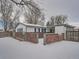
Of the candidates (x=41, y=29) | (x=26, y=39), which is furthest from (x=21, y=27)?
(x=26, y=39)

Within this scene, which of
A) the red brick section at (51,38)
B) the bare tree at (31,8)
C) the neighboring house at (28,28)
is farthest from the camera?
the neighboring house at (28,28)

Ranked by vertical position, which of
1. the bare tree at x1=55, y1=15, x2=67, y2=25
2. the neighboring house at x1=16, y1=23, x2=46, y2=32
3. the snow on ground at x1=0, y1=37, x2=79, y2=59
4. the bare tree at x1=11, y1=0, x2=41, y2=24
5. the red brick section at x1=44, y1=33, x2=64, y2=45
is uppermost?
the bare tree at x1=55, y1=15, x2=67, y2=25

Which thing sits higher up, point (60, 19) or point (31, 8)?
point (60, 19)

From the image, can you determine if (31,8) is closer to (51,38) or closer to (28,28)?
(51,38)

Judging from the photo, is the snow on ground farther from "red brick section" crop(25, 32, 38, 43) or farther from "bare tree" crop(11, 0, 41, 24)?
"red brick section" crop(25, 32, 38, 43)

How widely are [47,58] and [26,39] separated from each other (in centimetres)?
836

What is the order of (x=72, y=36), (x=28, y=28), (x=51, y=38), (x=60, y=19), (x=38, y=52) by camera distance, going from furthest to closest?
(x=60, y=19) → (x=28, y=28) → (x=72, y=36) → (x=51, y=38) → (x=38, y=52)

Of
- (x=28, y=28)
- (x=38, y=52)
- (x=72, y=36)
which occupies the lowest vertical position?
(x=38, y=52)

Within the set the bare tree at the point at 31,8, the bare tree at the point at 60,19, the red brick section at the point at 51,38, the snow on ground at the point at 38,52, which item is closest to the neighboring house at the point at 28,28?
the red brick section at the point at 51,38

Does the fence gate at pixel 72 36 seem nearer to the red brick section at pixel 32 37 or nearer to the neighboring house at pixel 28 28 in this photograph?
A: the red brick section at pixel 32 37

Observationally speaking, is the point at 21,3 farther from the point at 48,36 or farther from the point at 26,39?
the point at 26,39

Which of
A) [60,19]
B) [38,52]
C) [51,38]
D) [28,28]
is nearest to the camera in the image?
[38,52]

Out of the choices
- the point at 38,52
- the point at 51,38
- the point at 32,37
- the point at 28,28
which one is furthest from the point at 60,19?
the point at 38,52

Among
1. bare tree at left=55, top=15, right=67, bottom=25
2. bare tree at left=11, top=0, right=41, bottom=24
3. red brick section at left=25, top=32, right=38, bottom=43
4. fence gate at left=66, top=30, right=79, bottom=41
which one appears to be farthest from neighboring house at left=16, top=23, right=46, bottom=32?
bare tree at left=11, top=0, right=41, bottom=24
